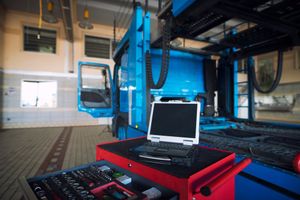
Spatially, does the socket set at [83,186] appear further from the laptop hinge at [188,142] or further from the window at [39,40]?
the window at [39,40]

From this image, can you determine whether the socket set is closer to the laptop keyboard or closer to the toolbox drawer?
the toolbox drawer

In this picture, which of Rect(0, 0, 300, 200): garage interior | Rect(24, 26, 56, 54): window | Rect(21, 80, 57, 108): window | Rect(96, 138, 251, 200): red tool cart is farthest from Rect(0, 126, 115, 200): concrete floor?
Rect(24, 26, 56, 54): window

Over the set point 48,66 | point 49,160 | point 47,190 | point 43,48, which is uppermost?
point 43,48

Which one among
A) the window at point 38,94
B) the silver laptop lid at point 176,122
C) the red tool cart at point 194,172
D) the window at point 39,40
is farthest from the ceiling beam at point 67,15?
the red tool cart at point 194,172

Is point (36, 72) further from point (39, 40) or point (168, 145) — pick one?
point (168, 145)

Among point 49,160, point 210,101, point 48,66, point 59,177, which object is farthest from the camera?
point 48,66

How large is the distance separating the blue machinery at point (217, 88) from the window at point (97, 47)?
5.27m

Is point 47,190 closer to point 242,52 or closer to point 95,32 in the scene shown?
point 242,52

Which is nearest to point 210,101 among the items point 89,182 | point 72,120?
point 89,182

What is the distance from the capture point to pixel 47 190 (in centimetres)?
79

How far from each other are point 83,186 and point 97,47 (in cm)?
974

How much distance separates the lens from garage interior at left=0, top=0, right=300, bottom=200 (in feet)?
4.05

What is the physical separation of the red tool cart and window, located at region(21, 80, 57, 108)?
28.5 ft

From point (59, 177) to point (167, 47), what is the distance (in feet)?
5.50
